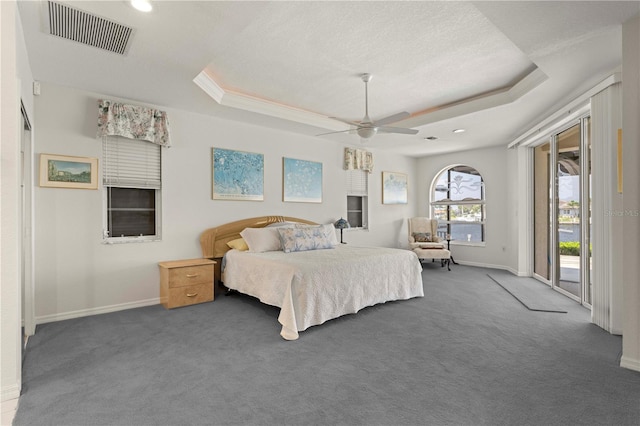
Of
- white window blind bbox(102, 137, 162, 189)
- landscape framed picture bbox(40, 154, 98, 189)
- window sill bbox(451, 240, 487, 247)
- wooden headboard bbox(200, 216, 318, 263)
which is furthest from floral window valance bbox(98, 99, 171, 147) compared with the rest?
window sill bbox(451, 240, 487, 247)

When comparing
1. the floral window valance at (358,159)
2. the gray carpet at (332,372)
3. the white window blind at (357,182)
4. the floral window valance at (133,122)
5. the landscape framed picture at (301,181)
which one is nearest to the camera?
the gray carpet at (332,372)

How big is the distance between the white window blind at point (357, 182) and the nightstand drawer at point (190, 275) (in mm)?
3308

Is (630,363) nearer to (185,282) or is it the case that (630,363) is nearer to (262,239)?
(262,239)

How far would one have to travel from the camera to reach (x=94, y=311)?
11.9 ft

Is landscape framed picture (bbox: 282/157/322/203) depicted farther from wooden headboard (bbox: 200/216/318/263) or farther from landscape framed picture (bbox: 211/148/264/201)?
wooden headboard (bbox: 200/216/318/263)

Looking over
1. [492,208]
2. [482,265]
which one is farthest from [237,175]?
[482,265]

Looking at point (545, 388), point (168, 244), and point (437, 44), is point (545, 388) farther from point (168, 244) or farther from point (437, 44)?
point (168, 244)

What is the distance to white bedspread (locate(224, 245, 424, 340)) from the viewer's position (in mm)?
3057

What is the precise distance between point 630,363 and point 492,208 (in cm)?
475

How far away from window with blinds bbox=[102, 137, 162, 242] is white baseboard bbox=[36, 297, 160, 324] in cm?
78

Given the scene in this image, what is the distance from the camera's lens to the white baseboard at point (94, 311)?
11.0 feet

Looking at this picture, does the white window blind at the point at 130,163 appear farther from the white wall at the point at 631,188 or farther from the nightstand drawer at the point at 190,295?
the white wall at the point at 631,188

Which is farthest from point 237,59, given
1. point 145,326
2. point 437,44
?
point 145,326

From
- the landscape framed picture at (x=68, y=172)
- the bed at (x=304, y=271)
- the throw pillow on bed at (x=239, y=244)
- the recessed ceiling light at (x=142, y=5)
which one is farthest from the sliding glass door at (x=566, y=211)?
the landscape framed picture at (x=68, y=172)
